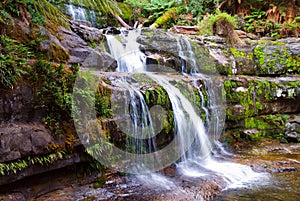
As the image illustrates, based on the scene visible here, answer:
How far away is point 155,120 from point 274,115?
14.6ft

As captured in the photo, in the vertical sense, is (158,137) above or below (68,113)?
below

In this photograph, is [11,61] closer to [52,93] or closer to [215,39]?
[52,93]

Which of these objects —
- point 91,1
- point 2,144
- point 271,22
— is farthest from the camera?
point 271,22

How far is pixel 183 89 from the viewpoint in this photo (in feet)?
19.8

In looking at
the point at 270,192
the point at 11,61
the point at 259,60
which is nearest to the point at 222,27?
the point at 259,60

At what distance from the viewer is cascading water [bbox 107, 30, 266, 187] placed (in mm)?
4898

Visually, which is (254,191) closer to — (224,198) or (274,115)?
(224,198)

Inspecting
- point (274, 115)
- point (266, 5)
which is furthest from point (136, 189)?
point (266, 5)

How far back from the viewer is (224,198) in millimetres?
3826

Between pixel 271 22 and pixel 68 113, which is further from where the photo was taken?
pixel 271 22

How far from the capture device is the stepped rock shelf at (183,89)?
3523mm

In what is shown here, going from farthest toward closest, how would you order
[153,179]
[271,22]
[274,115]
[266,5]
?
1. [266,5]
2. [271,22]
3. [274,115]
4. [153,179]

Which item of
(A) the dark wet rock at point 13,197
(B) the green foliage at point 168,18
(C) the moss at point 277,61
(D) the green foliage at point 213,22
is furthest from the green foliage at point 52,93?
(B) the green foliage at point 168,18

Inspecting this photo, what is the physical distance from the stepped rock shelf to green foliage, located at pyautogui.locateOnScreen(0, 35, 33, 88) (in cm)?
16
